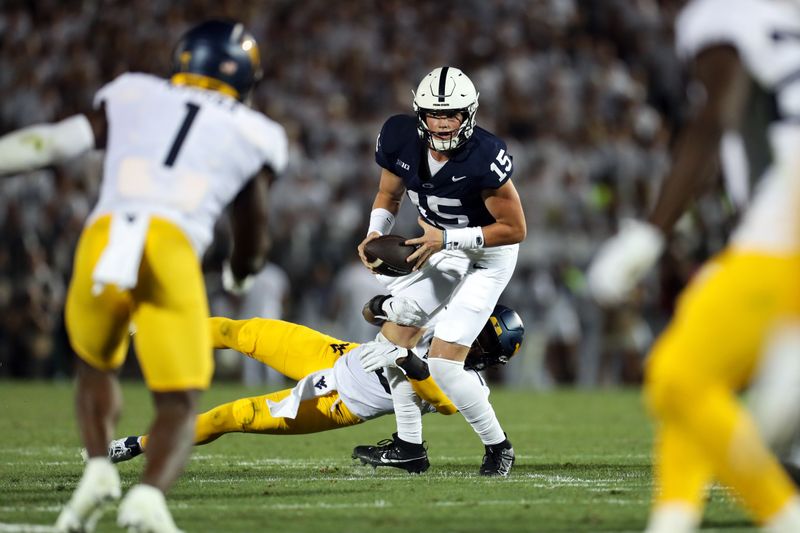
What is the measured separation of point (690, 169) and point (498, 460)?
2.90 meters

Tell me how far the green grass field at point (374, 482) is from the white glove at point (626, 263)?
1166mm

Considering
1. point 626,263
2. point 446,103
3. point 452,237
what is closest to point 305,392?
point 452,237

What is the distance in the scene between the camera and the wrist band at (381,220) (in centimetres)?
636

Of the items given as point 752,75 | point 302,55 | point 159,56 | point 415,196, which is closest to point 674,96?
point 302,55

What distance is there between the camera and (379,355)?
5.77 meters

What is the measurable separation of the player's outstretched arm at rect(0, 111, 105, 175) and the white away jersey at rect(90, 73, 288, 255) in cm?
11

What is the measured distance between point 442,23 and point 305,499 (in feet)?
35.4

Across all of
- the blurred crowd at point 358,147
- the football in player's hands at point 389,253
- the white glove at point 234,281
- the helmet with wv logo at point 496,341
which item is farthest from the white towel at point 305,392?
the blurred crowd at point 358,147

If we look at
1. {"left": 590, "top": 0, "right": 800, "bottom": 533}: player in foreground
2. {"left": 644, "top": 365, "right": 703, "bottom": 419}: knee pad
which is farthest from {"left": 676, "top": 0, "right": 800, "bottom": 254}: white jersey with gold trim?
{"left": 644, "top": 365, "right": 703, "bottom": 419}: knee pad

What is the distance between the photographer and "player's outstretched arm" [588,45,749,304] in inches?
122

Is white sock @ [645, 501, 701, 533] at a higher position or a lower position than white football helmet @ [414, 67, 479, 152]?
lower

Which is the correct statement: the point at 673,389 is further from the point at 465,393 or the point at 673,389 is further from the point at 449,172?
the point at 449,172

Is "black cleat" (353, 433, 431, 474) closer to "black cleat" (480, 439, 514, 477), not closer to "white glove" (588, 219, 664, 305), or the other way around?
"black cleat" (480, 439, 514, 477)

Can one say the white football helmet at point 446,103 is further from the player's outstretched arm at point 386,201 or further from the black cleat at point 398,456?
the black cleat at point 398,456
